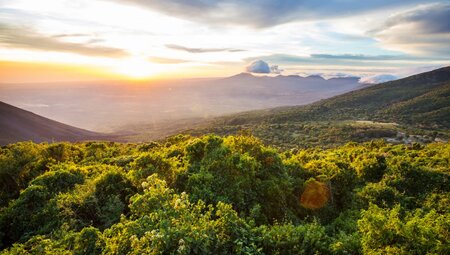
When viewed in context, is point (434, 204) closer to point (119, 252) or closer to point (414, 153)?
point (119, 252)

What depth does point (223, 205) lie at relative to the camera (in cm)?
1027

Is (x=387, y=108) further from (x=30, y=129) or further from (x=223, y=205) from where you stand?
(x=30, y=129)

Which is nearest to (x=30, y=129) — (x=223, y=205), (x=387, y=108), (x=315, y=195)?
(x=315, y=195)

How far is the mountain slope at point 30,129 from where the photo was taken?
419 feet

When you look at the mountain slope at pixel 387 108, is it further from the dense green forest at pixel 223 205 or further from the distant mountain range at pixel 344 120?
the dense green forest at pixel 223 205

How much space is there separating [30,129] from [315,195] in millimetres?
152237

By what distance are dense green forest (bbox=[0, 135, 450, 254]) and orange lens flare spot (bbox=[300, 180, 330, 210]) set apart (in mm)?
64

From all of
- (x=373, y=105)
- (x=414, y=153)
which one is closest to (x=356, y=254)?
(x=414, y=153)

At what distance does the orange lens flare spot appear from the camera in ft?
58.3

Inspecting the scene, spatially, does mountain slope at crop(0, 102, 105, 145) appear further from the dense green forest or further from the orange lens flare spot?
the orange lens flare spot

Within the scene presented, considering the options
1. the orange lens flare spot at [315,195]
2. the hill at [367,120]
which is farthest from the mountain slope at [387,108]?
the orange lens flare spot at [315,195]

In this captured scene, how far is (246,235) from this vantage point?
984 centimetres

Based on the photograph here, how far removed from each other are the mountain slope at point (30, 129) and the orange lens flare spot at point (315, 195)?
13177cm

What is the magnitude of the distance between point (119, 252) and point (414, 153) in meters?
33.6
